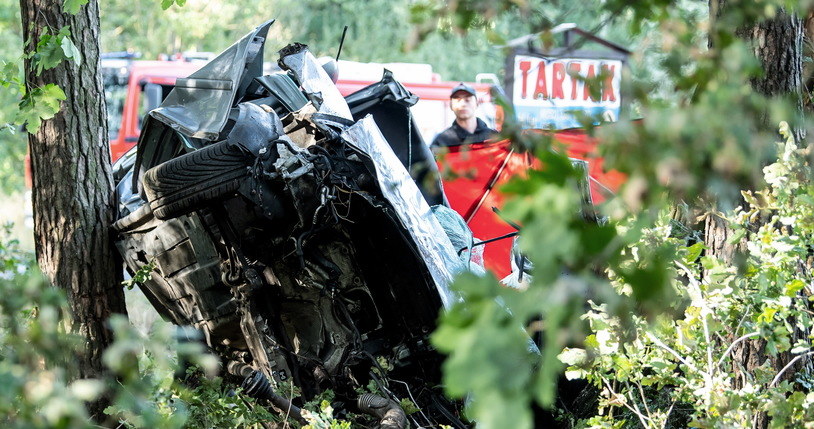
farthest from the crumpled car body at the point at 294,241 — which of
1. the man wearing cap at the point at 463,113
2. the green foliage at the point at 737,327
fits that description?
the man wearing cap at the point at 463,113

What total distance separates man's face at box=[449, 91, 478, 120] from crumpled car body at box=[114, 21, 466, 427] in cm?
503

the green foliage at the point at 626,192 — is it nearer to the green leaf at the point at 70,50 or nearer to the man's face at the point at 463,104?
the green leaf at the point at 70,50

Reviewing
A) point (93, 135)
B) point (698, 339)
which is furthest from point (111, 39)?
point (698, 339)

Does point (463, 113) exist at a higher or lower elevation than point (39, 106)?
lower

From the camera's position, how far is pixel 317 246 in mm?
5113

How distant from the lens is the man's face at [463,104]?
10.7 meters

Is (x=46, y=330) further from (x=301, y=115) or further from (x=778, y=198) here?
(x=301, y=115)

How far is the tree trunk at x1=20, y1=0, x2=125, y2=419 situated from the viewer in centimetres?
557

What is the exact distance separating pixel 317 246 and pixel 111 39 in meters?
17.9

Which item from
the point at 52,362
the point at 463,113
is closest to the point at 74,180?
the point at 52,362

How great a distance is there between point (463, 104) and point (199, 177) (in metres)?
6.31

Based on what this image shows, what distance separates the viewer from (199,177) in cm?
468

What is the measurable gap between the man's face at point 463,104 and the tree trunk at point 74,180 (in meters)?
5.44

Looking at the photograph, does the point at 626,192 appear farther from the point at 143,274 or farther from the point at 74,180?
the point at 74,180
